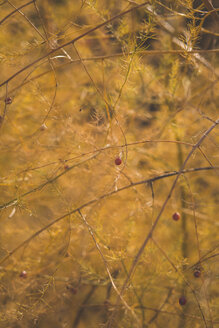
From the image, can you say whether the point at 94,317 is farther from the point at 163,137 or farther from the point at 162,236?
the point at 163,137

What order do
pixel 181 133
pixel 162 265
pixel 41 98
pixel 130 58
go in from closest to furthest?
pixel 130 58 → pixel 41 98 → pixel 162 265 → pixel 181 133

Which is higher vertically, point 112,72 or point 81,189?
point 112,72

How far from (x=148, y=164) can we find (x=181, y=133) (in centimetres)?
38

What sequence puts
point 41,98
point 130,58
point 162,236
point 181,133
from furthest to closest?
1. point 162,236
2. point 181,133
3. point 41,98
4. point 130,58

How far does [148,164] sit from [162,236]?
0.32 m

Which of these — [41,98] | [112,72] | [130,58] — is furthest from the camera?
[112,72]

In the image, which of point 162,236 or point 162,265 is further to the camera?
point 162,236

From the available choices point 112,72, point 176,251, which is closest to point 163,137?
point 112,72

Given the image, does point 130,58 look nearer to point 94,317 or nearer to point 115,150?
point 115,150

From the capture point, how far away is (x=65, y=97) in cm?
141

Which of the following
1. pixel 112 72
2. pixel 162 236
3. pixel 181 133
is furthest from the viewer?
pixel 162 236

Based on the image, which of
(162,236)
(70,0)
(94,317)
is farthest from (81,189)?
(70,0)

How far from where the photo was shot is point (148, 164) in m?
1.40

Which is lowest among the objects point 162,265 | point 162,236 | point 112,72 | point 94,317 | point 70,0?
point 94,317
